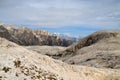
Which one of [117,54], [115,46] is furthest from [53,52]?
[117,54]

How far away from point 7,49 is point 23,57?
1676mm

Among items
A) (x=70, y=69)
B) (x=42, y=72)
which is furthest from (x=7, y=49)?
(x=70, y=69)

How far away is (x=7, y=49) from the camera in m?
23.8

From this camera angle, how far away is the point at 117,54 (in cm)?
5456

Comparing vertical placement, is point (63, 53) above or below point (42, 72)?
below

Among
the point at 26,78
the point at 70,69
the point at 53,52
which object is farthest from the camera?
the point at 53,52

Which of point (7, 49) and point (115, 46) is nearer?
point (7, 49)

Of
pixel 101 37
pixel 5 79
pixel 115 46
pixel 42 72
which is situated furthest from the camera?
pixel 101 37

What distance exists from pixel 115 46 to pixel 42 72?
48011 mm

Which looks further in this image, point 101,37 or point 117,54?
point 101,37

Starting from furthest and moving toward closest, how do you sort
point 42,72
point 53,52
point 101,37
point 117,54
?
point 53,52 → point 101,37 → point 117,54 → point 42,72

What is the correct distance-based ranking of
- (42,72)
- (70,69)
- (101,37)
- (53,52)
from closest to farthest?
(42,72) → (70,69) → (101,37) → (53,52)

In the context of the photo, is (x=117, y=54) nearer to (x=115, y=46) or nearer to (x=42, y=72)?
(x=115, y=46)

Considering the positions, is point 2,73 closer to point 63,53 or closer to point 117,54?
point 117,54
